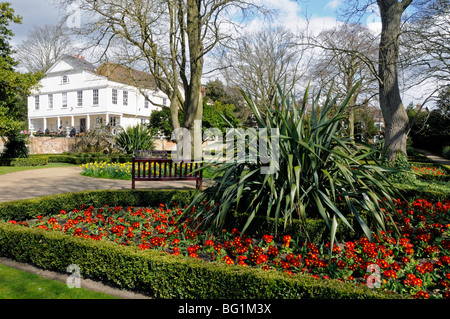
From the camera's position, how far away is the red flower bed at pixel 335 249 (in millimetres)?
3006

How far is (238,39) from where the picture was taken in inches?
467

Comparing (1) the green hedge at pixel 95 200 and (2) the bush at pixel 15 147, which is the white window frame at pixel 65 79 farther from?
(1) the green hedge at pixel 95 200

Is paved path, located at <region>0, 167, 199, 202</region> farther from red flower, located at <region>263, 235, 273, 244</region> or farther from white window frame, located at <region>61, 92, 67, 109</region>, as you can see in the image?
white window frame, located at <region>61, 92, 67, 109</region>

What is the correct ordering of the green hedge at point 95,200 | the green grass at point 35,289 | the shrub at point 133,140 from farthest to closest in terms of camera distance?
the shrub at point 133,140, the green hedge at point 95,200, the green grass at point 35,289

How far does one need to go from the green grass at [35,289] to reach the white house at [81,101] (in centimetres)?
2791

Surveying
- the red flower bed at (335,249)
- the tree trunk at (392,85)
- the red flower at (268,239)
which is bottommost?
the red flower bed at (335,249)

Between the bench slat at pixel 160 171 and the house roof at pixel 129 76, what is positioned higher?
the house roof at pixel 129 76

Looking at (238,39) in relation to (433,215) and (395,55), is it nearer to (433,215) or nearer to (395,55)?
(395,55)

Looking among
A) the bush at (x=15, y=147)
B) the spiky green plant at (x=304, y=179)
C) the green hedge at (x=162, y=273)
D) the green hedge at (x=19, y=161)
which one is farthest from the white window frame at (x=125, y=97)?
the green hedge at (x=162, y=273)

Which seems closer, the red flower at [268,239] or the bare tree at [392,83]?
the red flower at [268,239]

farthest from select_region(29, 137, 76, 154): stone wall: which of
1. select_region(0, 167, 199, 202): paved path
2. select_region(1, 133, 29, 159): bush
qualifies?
select_region(0, 167, 199, 202): paved path

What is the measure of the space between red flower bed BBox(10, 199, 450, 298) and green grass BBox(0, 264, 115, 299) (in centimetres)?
77

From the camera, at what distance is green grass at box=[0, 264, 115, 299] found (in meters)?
2.86

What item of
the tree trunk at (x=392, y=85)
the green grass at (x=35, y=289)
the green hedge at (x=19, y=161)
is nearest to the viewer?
the green grass at (x=35, y=289)
